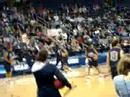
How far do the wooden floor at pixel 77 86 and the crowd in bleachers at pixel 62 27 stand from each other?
9.56 feet

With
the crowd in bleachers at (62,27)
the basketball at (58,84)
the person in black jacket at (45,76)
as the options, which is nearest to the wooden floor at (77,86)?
the crowd in bleachers at (62,27)

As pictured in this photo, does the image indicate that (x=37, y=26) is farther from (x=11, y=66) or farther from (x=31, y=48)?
(x=11, y=66)

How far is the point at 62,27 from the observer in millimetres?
26453

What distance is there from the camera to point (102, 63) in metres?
23.7

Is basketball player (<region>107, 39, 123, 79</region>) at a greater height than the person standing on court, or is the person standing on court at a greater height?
the person standing on court

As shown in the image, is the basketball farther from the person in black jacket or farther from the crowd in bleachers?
the crowd in bleachers

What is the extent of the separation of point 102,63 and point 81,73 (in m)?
4.45

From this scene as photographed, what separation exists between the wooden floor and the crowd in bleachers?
9.56 feet

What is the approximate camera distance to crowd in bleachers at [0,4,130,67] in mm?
22562

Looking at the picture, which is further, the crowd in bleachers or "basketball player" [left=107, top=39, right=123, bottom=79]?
the crowd in bleachers

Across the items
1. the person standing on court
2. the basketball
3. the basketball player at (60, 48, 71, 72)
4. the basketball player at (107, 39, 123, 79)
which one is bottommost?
the basketball player at (60, 48, 71, 72)

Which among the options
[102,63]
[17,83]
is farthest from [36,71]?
[102,63]

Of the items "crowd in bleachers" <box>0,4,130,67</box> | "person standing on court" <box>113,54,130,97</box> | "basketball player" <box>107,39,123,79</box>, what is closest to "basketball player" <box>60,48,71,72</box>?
"crowd in bleachers" <box>0,4,130,67</box>

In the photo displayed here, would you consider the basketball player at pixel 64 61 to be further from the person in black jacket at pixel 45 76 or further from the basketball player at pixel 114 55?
the person in black jacket at pixel 45 76
